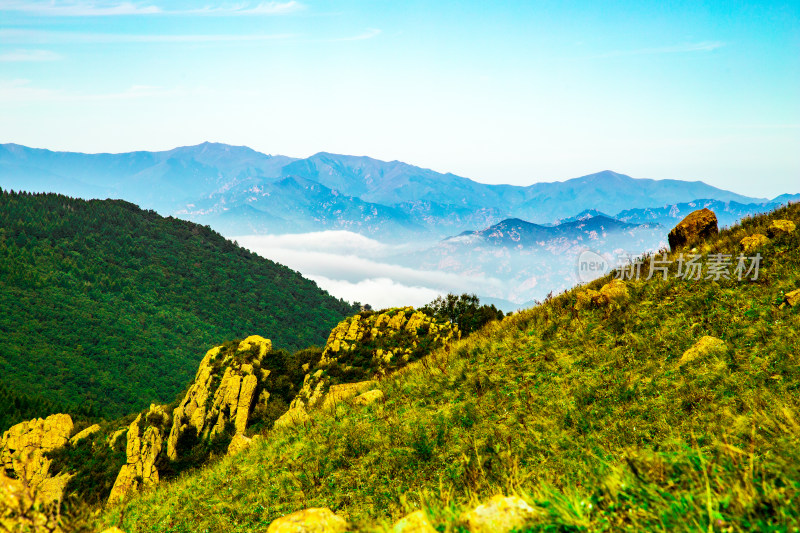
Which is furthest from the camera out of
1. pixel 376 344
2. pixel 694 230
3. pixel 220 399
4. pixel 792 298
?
pixel 376 344

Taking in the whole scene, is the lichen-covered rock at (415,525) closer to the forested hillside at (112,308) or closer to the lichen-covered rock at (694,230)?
the lichen-covered rock at (694,230)

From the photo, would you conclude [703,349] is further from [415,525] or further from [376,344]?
[376,344]

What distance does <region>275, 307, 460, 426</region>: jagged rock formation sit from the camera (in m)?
28.7

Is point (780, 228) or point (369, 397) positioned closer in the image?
point (369, 397)

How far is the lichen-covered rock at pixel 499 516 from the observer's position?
168 inches

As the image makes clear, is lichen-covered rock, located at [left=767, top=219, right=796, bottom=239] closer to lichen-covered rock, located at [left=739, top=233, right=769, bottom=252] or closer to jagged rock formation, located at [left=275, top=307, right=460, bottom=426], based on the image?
lichen-covered rock, located at [left=739, top=233, right=769, bottom=252]

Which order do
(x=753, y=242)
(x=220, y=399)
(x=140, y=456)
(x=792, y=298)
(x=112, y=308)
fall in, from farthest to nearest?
1. (x=112, y=308)
2. (x=220, y=399)
3. (x=140, y=456)
4. (x=753, y=242)
5. (x=792, y=298)

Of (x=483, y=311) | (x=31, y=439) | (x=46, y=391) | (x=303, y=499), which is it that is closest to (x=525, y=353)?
(x=303, y=499)

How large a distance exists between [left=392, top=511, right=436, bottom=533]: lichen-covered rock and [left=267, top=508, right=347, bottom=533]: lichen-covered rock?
0.93 metres

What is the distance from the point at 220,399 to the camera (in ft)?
101

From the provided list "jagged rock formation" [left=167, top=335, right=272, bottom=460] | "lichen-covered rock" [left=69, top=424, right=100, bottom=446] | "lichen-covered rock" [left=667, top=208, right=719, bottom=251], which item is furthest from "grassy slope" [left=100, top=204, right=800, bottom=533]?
"lichen-covered rock" [left=69, top=424, right=100, bottom=446]

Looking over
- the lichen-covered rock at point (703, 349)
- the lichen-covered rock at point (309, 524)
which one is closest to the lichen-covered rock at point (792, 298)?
the lichen-covered rock at point (703, 349)

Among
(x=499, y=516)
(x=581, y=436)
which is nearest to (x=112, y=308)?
(x=581, y=436)

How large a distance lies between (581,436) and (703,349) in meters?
4.06
